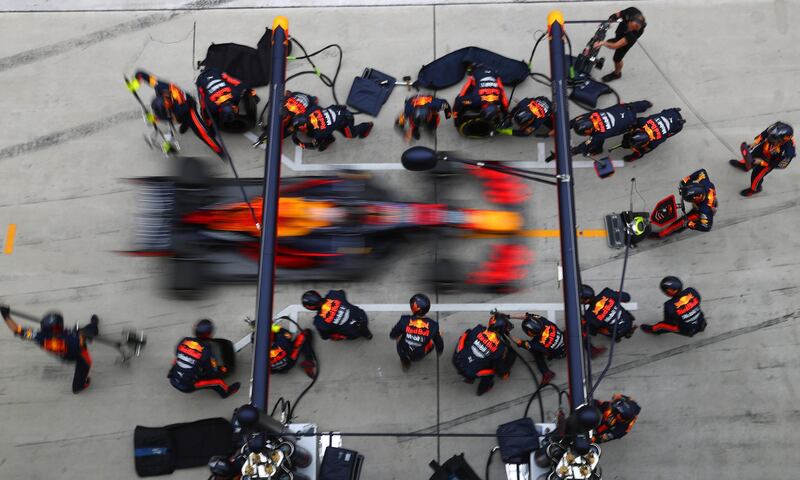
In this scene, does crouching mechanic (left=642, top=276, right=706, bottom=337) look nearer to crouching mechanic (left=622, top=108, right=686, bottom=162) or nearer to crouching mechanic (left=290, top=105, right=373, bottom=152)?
crouching mechanic (left=622, top=108, right=686, bottom=162)

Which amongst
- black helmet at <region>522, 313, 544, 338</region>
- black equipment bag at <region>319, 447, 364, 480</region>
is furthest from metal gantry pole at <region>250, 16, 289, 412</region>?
black helmet at <region>522, 313, 544, 338</region>

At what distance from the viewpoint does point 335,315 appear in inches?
319

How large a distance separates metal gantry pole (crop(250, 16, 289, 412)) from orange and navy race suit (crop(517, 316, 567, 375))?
4248mm

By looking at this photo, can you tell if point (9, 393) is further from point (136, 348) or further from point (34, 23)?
point (34, 23)

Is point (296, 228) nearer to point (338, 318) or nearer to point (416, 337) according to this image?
point (338, 318)

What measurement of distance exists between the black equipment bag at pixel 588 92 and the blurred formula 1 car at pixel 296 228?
268 centimetres

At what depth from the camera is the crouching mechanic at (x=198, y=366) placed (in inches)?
313

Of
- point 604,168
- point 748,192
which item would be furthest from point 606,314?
point 748,192

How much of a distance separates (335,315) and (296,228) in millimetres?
1808

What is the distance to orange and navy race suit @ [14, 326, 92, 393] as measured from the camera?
815 centimetres

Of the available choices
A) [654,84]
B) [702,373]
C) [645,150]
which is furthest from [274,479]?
[654,84]

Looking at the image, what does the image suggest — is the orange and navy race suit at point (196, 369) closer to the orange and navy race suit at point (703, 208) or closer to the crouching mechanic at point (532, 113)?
→ the crouching mechanic at point (532, 113)

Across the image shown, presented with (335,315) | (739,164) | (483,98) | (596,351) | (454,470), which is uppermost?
(483,98)

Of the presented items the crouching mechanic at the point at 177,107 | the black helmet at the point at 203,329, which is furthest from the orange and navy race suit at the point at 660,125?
the black helmet at the point at 203,329
